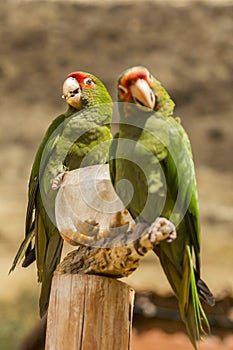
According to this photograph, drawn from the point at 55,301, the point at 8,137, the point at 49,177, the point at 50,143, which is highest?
the point at 8,137

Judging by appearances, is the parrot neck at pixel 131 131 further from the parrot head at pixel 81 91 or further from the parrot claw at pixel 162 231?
the parrot head at pixel 81 91

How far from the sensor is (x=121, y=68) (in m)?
6.39

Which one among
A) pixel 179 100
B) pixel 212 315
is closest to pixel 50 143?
pixel 212 315

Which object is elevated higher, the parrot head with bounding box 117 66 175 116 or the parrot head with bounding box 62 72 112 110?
the parrot head with bounding box 62 72 112 110

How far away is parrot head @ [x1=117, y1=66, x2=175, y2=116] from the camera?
133cm

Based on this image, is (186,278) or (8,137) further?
(8,137)

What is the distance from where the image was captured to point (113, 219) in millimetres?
1457

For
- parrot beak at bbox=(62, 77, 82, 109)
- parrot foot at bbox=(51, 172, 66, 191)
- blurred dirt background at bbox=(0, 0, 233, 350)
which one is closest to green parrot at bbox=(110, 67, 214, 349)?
parrot foot at bbox=(51, 172, 66, 191)

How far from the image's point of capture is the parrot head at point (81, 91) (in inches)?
65.4

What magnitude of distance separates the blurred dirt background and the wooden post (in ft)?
13.7

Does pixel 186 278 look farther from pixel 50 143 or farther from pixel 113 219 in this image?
pixel 50 143

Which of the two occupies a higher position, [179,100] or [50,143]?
[179,100]

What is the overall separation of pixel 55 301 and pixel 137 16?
550 cm

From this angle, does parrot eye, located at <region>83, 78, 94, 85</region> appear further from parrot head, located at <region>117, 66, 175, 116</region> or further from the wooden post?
the wooden post
